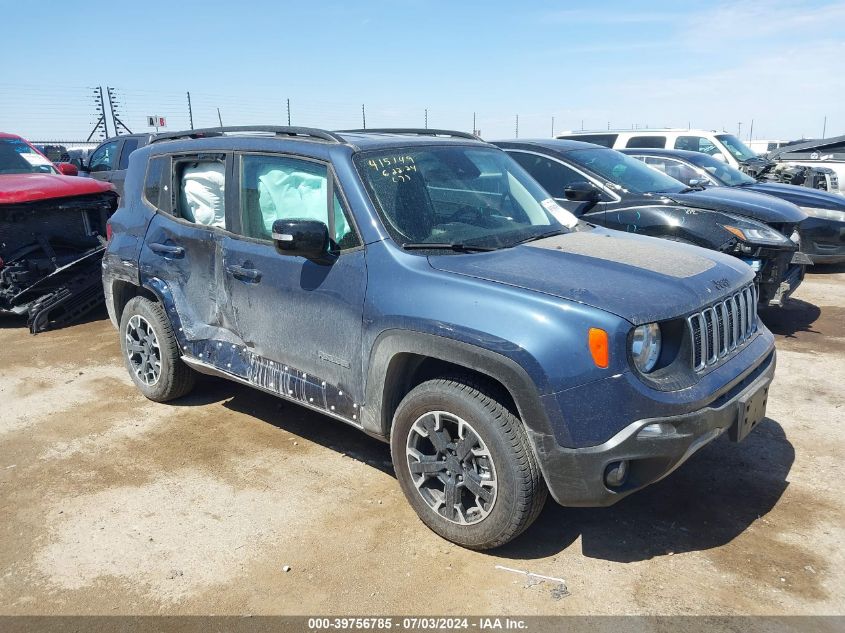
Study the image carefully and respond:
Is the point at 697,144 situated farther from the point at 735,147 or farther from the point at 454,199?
the point at 454,199

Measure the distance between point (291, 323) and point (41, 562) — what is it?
5.55 ft

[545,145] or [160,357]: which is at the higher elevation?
[545,145]

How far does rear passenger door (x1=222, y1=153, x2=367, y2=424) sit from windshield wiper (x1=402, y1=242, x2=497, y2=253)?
27 centimetres

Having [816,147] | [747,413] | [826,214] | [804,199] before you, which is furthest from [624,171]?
[816,147]

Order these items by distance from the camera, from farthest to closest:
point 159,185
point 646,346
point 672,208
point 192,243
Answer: point 672,208 < point 159,185 < point 192,243 < point 646,346

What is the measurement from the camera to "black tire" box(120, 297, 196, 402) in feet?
16.0

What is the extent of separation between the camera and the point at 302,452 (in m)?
4.42

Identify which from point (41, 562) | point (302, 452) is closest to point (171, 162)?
point (302, 452)

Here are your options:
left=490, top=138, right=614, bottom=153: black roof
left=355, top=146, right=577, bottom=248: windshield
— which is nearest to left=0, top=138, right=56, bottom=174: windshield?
left=490, top=138, right=614, bottom=153: black roof

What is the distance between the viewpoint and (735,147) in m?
13.0

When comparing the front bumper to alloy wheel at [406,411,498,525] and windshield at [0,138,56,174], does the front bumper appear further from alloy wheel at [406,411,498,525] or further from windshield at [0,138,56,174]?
windshield at [0,138,56,174]

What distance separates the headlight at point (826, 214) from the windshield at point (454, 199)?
612 centimetres

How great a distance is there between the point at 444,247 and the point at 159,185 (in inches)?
97.3

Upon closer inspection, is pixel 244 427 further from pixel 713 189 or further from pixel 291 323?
pixel 713 189
